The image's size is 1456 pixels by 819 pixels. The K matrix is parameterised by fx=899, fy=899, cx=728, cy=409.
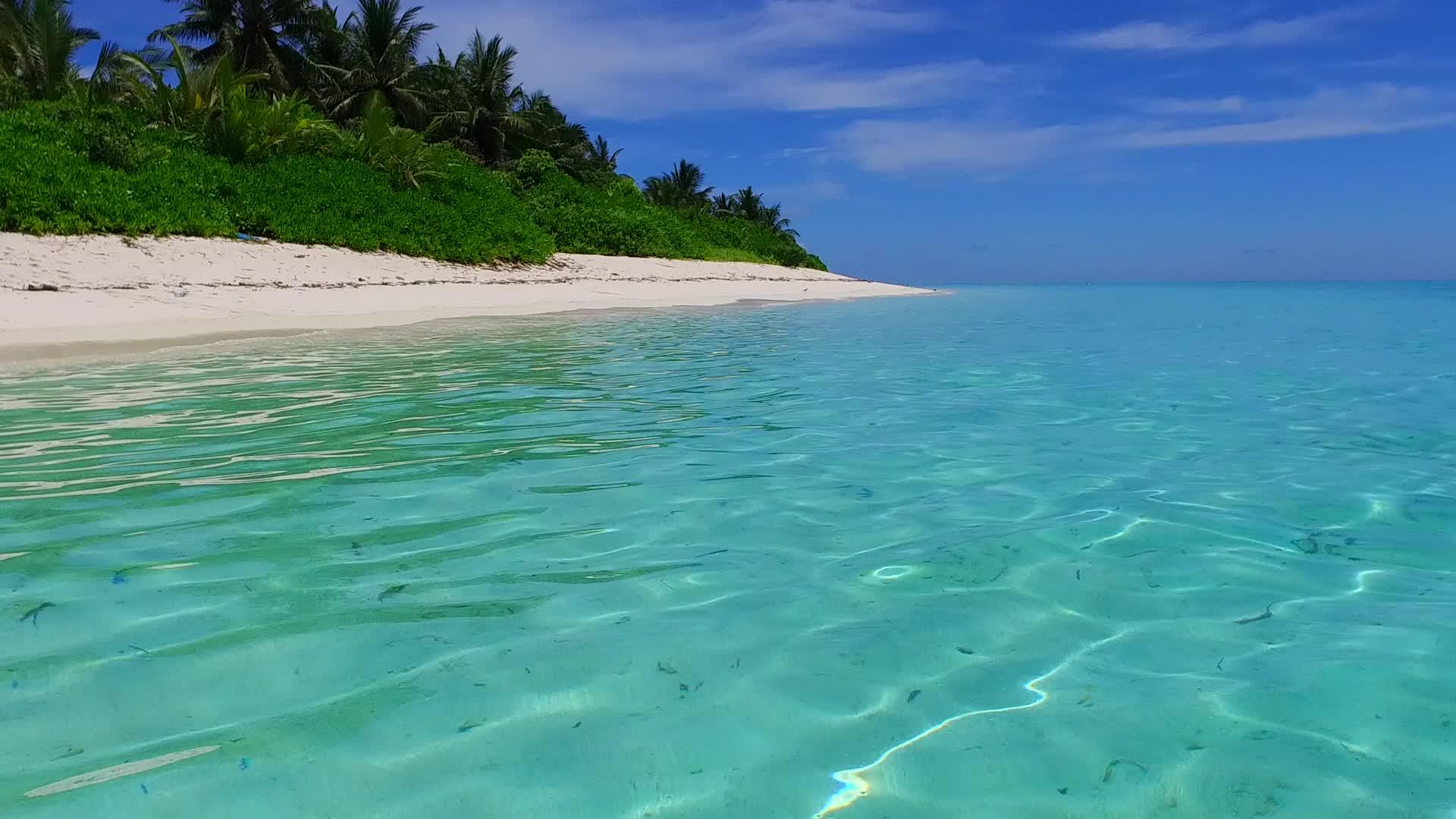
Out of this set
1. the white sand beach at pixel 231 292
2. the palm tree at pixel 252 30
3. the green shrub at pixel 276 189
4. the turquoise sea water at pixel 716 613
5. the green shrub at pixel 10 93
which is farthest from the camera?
the palm tree at pixel 252 30

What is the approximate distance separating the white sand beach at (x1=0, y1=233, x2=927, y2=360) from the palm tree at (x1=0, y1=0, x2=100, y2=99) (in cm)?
1278

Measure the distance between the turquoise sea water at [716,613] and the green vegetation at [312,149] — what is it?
523 inches

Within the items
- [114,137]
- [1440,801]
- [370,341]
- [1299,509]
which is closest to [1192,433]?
[1299,509]

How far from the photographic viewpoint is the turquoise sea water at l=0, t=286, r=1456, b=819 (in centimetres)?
172

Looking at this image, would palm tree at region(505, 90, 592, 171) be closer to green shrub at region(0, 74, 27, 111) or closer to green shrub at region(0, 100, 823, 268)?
green shrub at region(0, 100, 823, 268)

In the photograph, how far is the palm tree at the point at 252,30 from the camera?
3409 centimetres

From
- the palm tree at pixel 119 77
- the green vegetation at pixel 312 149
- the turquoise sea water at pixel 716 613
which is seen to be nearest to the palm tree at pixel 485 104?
the green vegetation at pixel 312 149

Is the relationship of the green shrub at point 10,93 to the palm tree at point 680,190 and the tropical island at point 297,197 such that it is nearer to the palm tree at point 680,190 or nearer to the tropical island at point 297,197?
the tropical island at point 297,197

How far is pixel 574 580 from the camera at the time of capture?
271 cm

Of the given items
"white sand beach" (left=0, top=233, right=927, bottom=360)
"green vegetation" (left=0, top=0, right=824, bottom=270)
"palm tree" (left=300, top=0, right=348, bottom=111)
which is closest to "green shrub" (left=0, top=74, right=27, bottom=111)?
"green vegetation" (left=0, top=0, right=824, bottom=270)

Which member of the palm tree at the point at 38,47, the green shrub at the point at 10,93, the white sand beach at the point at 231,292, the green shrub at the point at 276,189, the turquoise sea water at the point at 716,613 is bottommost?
the turquoise sea water at the point at 716,613

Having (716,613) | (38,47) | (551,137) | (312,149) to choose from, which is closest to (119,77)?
(38,47)

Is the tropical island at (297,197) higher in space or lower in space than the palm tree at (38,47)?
lower

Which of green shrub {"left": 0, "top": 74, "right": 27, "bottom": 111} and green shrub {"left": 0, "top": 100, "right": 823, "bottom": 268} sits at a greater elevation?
green shrub {"left": 0, "top": 74, "right": 27, "bottom": 111}
